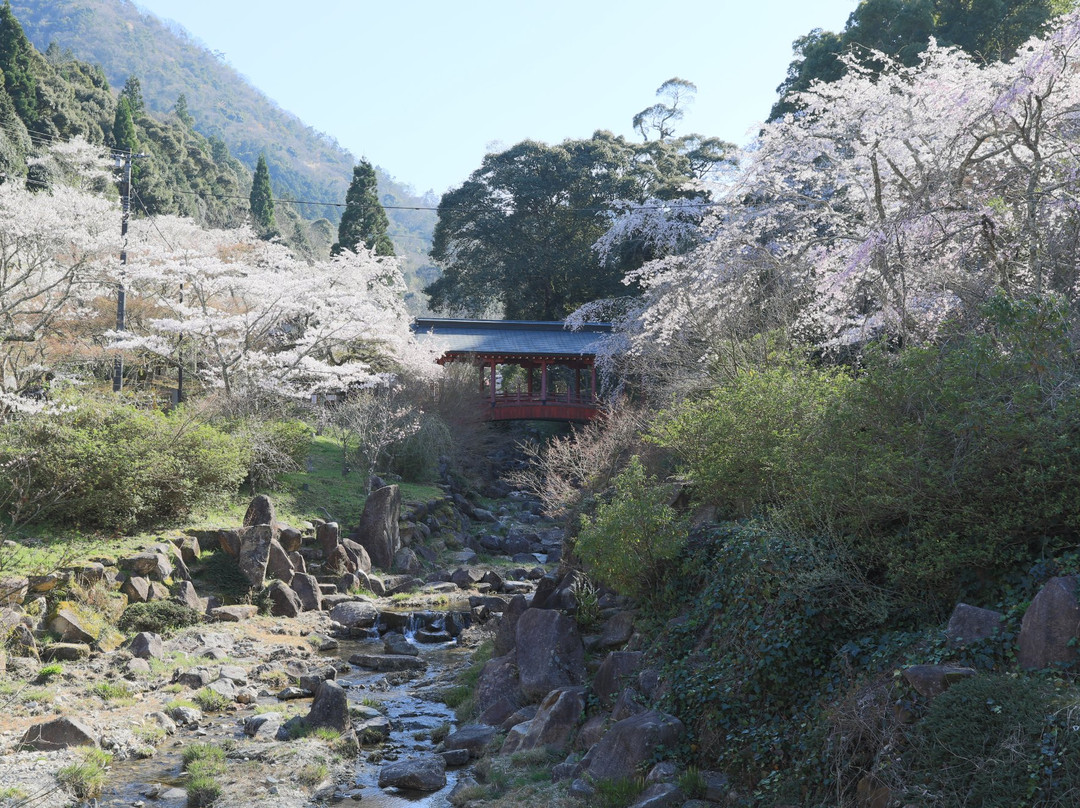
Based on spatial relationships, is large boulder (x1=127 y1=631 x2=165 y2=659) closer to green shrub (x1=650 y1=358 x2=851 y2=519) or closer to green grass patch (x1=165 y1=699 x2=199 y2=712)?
green grass patch (x1=165 y1=699 x2=199 y2=712)

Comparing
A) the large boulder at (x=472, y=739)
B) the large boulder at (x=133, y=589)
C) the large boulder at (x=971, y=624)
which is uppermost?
the large boulder at (x=971, y=624)

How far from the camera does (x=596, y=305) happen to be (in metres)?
22.0

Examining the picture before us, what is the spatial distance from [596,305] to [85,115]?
2590cm

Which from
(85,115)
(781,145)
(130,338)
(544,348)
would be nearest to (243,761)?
(781,145)

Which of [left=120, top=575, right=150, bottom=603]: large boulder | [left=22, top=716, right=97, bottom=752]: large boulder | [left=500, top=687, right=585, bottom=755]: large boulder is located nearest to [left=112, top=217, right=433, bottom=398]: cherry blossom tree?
[left=120, top=575, right=150, bottom=603]: large boulder

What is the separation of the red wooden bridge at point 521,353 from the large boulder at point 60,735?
724 inches

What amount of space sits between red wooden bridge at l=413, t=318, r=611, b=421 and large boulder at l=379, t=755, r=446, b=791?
1822 centimetres

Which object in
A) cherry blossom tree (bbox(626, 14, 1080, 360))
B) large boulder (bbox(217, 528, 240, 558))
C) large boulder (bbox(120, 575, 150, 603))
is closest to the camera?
cherry blossom tree (bbox(626, 14, 1080, 360))

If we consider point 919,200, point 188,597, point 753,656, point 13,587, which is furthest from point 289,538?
point 919,200

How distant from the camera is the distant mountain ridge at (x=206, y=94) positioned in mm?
97375

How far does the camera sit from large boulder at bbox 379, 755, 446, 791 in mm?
7875

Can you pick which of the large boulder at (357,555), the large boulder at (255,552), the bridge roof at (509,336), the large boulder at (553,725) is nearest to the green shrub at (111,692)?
the large boulder at (255,552)

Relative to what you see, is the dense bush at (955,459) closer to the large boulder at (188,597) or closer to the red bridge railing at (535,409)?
the large boulder at (188,597)

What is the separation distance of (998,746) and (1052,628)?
80 cm
